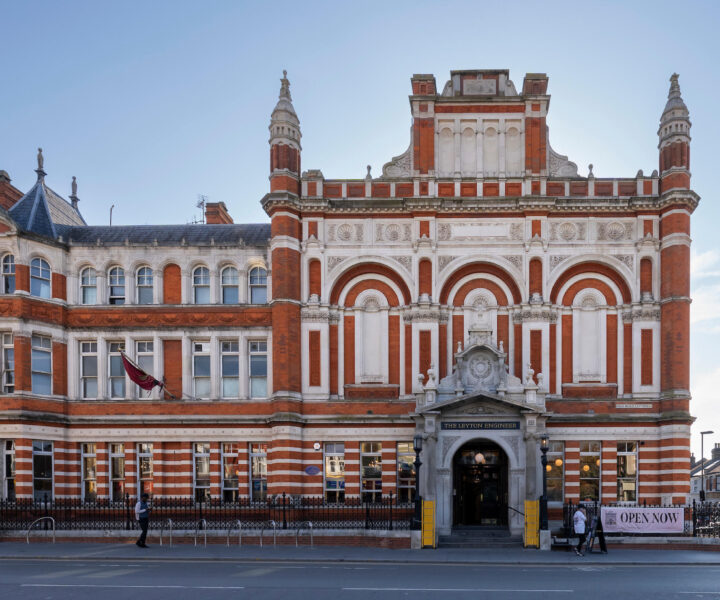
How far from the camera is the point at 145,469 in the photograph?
3412 centimetres

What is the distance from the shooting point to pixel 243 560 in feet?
79.4

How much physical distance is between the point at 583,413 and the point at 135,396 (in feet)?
65.5

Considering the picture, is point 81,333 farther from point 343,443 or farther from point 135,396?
point 343,443

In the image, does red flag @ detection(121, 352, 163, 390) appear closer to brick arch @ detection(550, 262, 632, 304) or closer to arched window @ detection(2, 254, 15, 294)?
arched window @ detection(2, 254, 15, 294)

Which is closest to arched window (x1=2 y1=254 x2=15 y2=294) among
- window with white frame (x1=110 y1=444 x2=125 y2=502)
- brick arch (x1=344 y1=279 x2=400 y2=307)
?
window with white frame (x1=110 y1=444 x2=125 y2=502)

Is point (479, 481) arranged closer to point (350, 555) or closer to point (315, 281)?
point (350, 555)

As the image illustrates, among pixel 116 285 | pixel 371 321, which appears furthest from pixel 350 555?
pixel 116 285

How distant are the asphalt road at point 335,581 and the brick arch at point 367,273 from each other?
13.8 metres

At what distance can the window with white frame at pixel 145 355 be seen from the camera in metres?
34.7

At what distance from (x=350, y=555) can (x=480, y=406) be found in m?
8.50

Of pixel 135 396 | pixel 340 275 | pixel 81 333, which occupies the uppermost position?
pixel 340 275

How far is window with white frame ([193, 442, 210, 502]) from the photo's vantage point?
1337 inches

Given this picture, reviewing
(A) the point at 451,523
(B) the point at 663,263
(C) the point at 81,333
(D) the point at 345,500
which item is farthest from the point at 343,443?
(B) the point at 663,263

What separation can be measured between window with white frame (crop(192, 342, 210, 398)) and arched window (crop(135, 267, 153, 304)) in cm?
313
